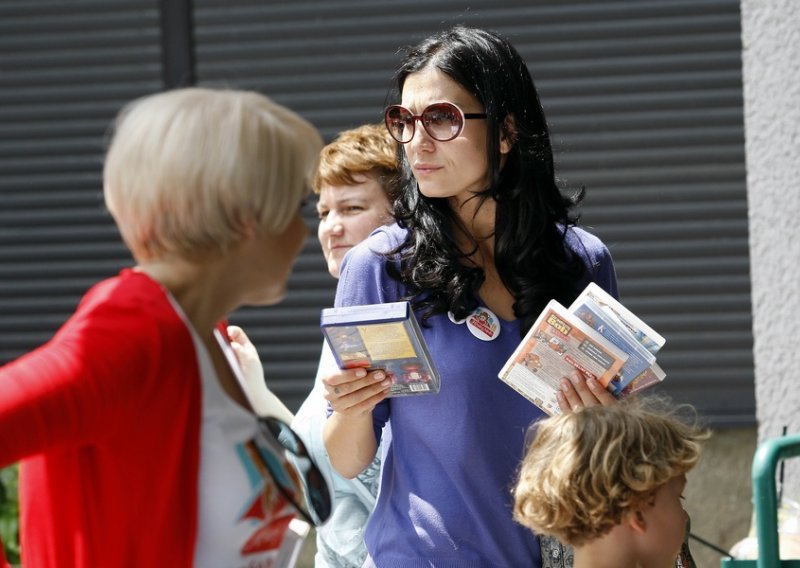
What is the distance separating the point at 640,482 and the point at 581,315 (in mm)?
416

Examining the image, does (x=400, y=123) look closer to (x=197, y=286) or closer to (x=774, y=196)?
(x=197, y=286)

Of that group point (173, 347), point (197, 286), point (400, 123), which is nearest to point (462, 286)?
point (400, 123)

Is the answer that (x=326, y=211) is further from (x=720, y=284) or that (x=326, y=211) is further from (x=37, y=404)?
(x=720, y=284)

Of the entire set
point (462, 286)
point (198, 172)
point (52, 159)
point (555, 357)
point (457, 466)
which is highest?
point (198, 172)

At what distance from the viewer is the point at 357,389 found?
288 cm

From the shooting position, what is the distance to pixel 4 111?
22.2 feet

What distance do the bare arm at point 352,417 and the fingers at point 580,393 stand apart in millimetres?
394

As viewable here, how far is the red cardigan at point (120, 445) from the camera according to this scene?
168cm

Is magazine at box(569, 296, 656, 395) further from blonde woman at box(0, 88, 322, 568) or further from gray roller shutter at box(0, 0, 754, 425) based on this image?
gray roller shutter at box(0, 0, 754, 425)

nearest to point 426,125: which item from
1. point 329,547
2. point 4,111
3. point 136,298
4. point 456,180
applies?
point 456,180

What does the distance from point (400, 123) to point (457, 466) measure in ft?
2.83

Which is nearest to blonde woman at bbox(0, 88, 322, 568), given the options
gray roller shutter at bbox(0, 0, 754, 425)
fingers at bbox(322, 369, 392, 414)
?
fingers at bbox(322, 369, 392, 414)

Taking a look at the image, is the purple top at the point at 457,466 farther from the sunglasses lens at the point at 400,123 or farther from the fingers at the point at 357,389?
the sunglasses lens at the point at 400,123

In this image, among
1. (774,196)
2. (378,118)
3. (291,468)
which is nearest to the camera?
(291,468)
